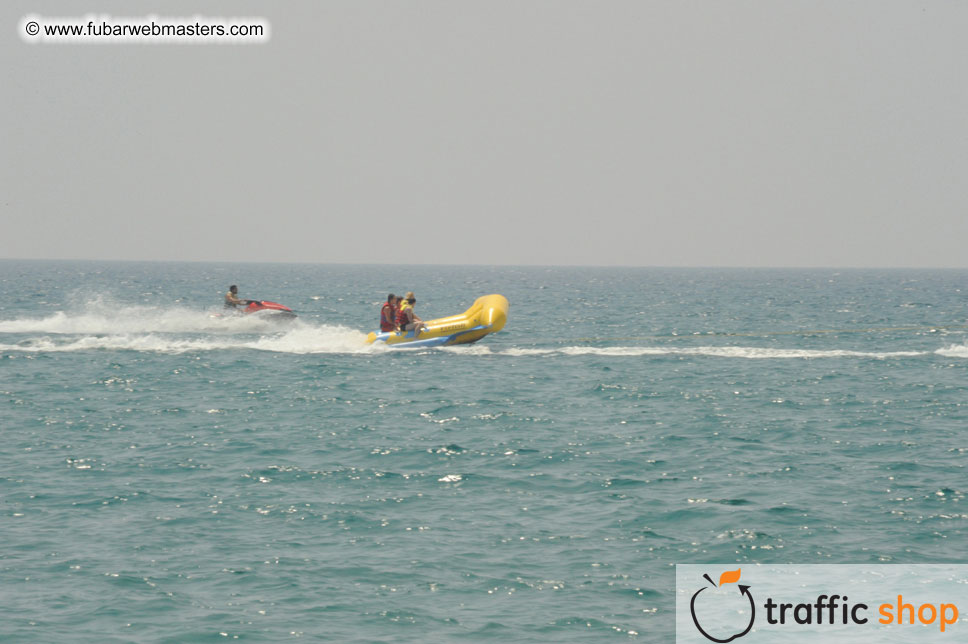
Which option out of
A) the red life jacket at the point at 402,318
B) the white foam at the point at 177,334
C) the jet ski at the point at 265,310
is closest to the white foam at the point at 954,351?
the red life jacket at the point at 402,318

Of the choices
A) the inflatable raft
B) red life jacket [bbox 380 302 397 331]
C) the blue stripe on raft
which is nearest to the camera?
red life jacket [bbox 380 302 397 331]

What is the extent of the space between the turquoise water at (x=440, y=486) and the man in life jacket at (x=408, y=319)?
2.56 ft

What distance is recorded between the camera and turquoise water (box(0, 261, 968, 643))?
32.7 feet

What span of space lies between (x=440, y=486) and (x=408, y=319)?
48.1 ft

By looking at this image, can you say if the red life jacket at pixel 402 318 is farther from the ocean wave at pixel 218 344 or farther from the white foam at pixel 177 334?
the white foam at pixel 177 334

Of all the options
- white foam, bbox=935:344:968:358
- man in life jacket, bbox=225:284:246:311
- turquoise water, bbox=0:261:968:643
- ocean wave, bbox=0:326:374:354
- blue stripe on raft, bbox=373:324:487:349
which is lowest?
turquoise water, bbox=0:261:968:643

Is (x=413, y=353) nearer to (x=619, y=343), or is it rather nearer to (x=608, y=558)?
(x=619, y=343)

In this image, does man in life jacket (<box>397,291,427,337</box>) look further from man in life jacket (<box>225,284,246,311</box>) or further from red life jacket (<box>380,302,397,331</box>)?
man in life jacket (<box>225,284,246,311</box>)

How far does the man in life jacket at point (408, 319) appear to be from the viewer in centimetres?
2848

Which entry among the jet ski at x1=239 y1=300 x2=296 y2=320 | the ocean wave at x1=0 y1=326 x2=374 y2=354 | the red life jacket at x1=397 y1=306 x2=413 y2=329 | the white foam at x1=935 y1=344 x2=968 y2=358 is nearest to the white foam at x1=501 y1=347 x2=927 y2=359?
the white foam at x1=935 y1=344 x2=968 y2=358

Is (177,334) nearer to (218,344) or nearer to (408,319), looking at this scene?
(218,344)

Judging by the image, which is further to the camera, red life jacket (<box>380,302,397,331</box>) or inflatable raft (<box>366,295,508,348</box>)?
inflatable raft (<box>366,295,508,348</box>)

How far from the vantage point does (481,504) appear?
1330cm

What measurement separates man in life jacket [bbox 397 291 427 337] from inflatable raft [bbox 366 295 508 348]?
0.12 meters
